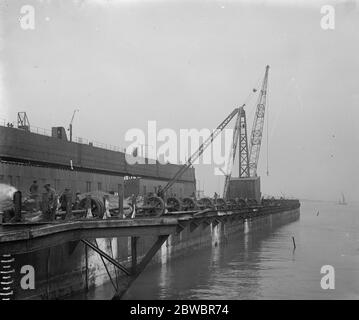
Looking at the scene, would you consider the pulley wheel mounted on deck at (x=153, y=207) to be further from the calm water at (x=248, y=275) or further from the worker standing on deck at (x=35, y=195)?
the worker standing on deck at (x=35, y=195)

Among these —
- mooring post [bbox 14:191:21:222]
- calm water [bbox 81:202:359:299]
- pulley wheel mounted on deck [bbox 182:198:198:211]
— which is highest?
mooring post [bbox 14:191:21:222]

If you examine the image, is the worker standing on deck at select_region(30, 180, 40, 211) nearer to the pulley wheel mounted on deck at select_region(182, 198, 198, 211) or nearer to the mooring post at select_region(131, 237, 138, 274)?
the mooring post at select_region(131, 237, 138, 274)

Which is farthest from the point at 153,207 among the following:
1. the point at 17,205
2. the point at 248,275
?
the point at 17,205

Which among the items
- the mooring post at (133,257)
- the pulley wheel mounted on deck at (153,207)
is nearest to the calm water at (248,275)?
the mooring post at (133,257)

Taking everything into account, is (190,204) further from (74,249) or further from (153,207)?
(74,249)

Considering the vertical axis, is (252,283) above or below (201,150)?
below

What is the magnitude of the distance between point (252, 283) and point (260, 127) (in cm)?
7763

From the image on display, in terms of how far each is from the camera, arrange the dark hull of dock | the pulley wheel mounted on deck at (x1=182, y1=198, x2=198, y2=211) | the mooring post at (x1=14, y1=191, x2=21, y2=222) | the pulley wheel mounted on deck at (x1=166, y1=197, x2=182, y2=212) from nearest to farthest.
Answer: the dark hull of dock < the mooring post at (x1=14, y1=191, x2=21, y2=222) < the pulley wheel mounted on deck at (x1=166, y1=197, x2=182, y2=212) < the pulley wheel mounted on deck at (x1=182, y1=198, x2=198, y2=211)

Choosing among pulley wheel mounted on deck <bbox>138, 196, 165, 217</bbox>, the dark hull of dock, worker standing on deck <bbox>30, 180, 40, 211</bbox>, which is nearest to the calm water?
the dark hull of dock
